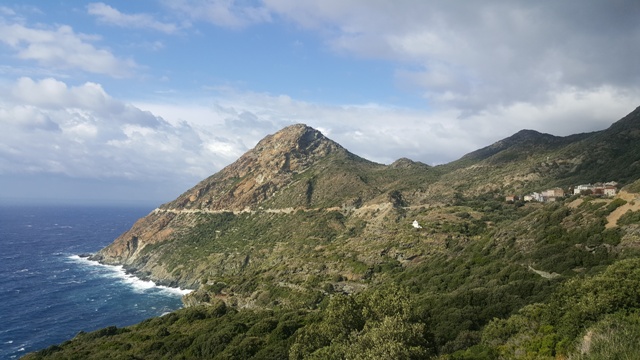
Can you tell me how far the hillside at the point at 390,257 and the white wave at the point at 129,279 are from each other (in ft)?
15.5

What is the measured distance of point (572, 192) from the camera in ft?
291

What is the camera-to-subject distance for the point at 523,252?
49656 mm

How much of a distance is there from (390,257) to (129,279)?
81135 millimetres

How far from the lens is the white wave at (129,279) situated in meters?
104

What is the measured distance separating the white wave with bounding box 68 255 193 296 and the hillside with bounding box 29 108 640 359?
4711mm

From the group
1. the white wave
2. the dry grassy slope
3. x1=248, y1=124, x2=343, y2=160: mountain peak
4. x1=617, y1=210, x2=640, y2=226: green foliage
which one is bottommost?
the white wave

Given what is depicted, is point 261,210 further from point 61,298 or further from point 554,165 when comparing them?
point 554,165

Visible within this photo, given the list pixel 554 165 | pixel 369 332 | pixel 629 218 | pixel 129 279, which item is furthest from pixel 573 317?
pixel 129 279

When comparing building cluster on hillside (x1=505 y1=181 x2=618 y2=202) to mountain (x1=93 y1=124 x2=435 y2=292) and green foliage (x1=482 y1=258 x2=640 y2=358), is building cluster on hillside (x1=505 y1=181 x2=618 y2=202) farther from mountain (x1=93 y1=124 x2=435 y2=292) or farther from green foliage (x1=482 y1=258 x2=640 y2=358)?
green foliage (x1=482 y1=258 x2=640 y2=358)

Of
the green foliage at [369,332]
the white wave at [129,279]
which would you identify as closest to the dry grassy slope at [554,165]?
the green foliage at [369,332]

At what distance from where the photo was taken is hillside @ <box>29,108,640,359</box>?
1065 inches

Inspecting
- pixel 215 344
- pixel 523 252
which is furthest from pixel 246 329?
pixel 523 252

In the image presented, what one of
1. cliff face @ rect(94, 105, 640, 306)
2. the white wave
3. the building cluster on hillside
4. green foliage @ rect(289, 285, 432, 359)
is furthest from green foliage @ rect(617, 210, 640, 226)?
the white wave

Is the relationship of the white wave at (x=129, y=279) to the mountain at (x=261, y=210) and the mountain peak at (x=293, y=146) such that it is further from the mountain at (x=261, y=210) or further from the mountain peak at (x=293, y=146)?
the mountain peak at (x=293, y=146)
